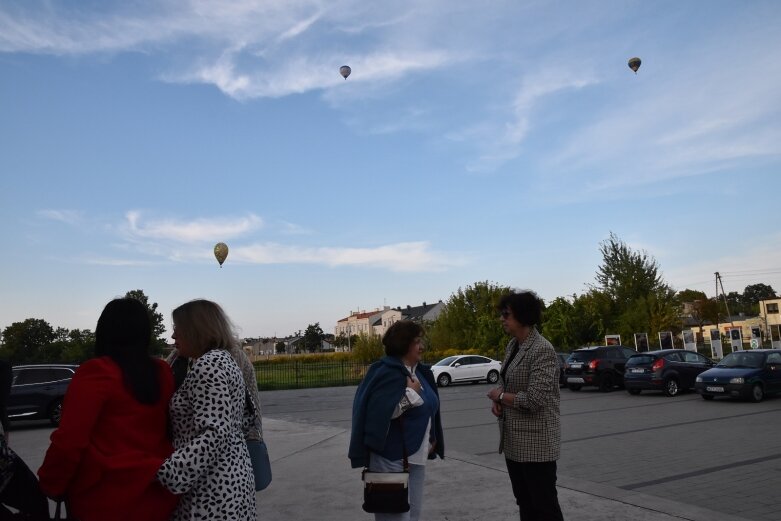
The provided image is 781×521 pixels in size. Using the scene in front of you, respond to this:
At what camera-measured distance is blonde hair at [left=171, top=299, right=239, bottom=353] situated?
305 cm

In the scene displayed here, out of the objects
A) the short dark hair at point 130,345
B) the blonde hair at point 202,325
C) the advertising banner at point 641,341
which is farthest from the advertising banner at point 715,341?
the short dark hair at point 130,345

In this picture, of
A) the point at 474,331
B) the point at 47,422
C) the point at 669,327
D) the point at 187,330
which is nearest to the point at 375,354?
the point at 474,331

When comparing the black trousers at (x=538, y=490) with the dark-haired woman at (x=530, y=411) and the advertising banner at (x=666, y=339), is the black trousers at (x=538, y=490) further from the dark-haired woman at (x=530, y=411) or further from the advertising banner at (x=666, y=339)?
the advertising banner at (x=666, y=339)

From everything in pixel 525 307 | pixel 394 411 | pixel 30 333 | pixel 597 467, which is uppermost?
pixel 30 333

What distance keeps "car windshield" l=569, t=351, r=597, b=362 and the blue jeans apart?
18912 millimetres

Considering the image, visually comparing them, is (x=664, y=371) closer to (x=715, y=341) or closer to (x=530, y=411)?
(x=715, y=341)

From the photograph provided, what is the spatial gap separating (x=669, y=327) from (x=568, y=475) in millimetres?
33078

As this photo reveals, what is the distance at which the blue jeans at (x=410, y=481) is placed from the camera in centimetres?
396

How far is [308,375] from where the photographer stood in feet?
110

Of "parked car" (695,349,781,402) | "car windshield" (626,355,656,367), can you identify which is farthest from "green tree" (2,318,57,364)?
"parked car" (695,349,781,402)

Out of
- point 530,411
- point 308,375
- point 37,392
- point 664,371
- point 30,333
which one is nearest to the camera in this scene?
point 530,411

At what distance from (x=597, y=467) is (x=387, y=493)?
5601mm

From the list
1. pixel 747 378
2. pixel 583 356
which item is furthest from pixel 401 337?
pixel 583 356

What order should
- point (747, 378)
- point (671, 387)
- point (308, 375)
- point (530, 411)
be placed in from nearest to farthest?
point (530, 411) → point (747, 378) → point (671, 387) → point (308, 375)
